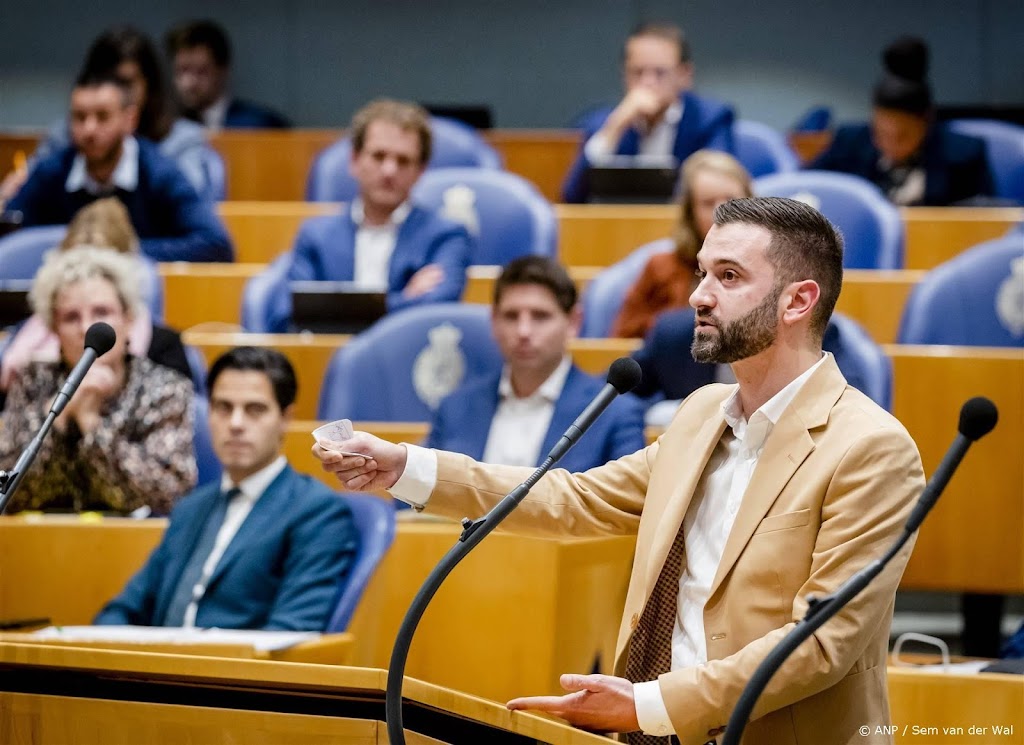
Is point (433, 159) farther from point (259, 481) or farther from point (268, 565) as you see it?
point (268, 565)

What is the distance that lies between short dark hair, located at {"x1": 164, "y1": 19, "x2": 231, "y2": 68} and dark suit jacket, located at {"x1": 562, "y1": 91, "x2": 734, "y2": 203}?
182 cm

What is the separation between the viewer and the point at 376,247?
3.97 metres

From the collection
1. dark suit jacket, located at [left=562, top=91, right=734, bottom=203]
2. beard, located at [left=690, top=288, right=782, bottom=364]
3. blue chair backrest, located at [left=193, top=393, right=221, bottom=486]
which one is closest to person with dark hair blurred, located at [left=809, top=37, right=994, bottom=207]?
dark suit jacket, located at [left=562, top=91, right=734, bottom=203]

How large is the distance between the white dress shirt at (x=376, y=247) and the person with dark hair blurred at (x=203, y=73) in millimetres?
2082

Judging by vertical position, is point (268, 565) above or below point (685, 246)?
below

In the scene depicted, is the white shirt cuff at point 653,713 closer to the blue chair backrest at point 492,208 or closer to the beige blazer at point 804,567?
the beige blazer at point 804,567

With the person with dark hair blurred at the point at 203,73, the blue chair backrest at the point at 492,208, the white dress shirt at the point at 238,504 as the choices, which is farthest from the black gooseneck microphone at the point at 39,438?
the person with dark hair blurred at the point at 203,73

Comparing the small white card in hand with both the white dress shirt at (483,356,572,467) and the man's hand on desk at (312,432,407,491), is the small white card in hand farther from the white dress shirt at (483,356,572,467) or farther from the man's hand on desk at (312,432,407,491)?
the white dress shirt at (483,356,572,467)

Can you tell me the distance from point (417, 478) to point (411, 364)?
168 cm

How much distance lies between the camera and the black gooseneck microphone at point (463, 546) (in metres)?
1.45

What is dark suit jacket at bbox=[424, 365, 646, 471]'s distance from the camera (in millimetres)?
2803

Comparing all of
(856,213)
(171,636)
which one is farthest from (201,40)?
(171,636)

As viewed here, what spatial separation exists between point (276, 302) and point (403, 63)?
2854mm

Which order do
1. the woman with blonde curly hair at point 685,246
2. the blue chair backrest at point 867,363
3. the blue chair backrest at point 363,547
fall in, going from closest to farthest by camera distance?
the blue chair backrest at point 363,547, the blue chair backrest at point 867,363, the woman with blonde curly hair at point 685,246
